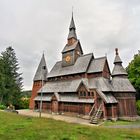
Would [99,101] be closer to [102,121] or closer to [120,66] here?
[102,121]

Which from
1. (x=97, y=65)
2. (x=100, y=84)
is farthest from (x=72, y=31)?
(x=100, y=84)

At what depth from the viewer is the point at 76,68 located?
3425 cm

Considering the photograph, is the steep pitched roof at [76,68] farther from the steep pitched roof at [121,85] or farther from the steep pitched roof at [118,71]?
the steep pitched roof at [121,85]

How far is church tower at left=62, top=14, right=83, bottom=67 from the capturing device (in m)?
37.0

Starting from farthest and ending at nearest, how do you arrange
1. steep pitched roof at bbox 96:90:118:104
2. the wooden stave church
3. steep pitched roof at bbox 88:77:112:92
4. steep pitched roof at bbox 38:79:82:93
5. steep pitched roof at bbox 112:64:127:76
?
steep pitched roof at bbox 38:79:82:93 → steep pitched roof at bbox 112:64:127:76 → steep pitched roof at bbox 88:77:112:92 → the wooden stave church → steep pitched roof at bbox 96:90:118:104

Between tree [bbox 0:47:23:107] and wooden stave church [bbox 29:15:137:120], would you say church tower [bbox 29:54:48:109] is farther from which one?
tree [bbox 0:47:23:107]

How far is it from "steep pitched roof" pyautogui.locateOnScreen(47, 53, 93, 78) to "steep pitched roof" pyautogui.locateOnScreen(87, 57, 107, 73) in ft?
3.14

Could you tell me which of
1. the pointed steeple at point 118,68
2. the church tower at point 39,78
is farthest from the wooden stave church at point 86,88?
the church tower at point 39,78

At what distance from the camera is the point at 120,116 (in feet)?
85.8

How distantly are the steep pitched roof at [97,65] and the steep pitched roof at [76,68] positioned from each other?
956 millimetres

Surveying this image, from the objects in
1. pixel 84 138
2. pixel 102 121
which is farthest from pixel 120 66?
pixel 84 138

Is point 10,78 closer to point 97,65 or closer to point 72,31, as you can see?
point 72,31

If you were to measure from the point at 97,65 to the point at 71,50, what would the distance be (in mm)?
9063

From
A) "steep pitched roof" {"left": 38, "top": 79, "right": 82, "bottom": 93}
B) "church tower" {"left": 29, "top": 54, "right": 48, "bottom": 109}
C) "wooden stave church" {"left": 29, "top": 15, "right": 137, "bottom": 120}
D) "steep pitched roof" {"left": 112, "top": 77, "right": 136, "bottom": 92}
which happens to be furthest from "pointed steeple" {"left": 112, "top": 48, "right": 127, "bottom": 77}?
"church tower" {"left": 29, "top": 54, "right": 48, "bottom": 109}
